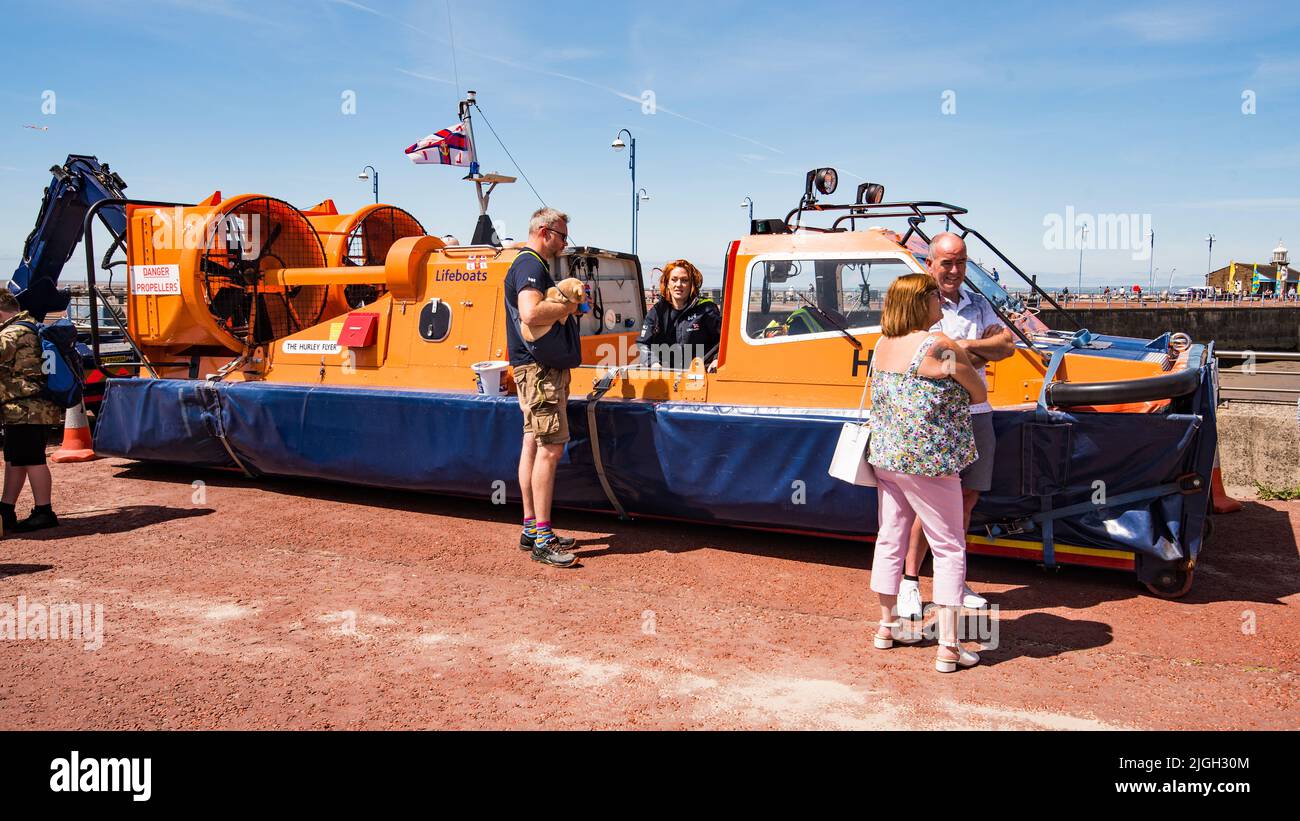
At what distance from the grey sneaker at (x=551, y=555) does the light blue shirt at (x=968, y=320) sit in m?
2.44

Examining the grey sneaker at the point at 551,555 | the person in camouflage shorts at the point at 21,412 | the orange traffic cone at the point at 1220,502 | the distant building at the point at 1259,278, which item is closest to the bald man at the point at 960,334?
the grey sneaker at the point at 551,555

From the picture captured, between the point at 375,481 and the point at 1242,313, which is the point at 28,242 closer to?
the point at 375,481

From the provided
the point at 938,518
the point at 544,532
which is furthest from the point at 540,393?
the point at 938,518

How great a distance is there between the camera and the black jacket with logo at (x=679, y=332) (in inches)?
256

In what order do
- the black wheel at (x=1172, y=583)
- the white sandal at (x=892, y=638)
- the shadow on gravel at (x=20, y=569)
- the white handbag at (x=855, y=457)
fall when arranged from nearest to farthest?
the white handbag at (x=855, y=457) < the white sandal at (x=892, y=638) < the black wheel at (x=1172, y=583) < the shadow on gravel at (x=20, y=569)

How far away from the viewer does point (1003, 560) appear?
5441 mm

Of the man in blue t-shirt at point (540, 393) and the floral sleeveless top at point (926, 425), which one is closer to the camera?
the floral sleeveless top at point (926, 425)

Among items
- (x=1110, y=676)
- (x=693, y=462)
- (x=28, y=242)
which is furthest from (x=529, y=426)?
(x=28, y=242)

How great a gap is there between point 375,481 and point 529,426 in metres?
1.87

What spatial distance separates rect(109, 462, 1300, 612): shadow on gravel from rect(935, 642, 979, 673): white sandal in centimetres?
87

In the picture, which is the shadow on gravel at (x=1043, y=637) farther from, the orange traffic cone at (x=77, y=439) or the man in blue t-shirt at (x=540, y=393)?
the orange traffic cone at (x=77, y=439)

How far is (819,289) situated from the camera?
540cm

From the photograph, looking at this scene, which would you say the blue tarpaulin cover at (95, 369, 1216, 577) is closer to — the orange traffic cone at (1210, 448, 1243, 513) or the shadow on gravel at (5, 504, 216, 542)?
the shadow on gravel at (5, 504, 216, 542)

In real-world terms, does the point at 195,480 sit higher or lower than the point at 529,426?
lower
